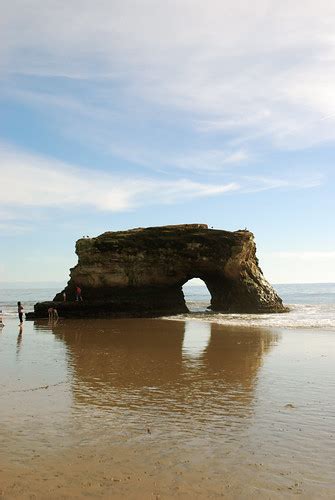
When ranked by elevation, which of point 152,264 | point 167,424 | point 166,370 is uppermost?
point 152,264

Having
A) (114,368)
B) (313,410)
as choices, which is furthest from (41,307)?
(313,410)

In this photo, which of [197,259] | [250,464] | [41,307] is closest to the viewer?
[250,464]

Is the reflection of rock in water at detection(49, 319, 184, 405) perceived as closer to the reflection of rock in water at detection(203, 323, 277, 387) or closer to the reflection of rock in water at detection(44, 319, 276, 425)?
the reflection of rock in water at detection(44, 319, 276, 425)

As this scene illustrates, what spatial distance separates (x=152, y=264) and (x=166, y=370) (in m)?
22.8

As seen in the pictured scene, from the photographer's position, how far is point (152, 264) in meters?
35.0

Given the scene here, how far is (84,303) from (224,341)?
1671cm

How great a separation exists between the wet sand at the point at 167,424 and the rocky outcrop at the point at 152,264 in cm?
1878

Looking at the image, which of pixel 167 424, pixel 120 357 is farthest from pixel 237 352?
pixel 167 424

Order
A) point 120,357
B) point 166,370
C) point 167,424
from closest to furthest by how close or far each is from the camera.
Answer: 1. point 167,424
2. point 166,370
3. point 120,357

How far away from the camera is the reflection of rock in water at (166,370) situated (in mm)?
8953

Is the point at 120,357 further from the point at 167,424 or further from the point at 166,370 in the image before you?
the point at 167,424

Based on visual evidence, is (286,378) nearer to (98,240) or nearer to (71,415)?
(71,415)

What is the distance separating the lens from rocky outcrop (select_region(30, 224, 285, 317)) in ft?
113

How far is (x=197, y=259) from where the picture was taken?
114 feet
